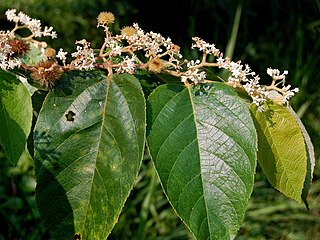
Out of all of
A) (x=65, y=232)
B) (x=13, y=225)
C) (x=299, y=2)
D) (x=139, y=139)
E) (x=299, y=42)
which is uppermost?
(x=299, y=2)

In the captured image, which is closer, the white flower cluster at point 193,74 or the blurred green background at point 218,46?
the white flower cluster at point 193,74

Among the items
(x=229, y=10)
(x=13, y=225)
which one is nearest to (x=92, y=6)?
(x=229, y=10)

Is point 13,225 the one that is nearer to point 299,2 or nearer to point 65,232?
point 65,232

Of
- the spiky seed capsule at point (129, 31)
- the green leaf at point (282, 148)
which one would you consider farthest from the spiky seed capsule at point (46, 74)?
the green leaf at point (282, 148)

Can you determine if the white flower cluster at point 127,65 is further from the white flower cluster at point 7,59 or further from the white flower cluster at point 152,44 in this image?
the white flower cluster at point 7,59

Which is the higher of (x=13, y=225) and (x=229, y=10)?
(x=229, y=10)

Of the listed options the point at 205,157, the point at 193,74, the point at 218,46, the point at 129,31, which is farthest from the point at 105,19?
the point at 218,46
